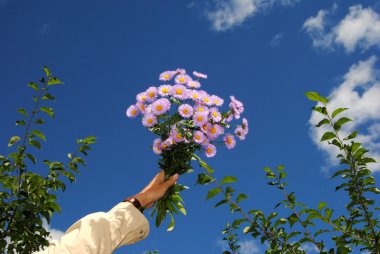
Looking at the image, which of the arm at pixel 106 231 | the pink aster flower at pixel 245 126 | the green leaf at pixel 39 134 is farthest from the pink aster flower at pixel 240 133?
the green leaf at pixel 39 134

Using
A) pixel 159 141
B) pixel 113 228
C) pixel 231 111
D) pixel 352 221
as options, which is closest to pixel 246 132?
pixel 231 111

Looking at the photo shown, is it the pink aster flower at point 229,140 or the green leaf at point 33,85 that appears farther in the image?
the green leaf at point 33,85

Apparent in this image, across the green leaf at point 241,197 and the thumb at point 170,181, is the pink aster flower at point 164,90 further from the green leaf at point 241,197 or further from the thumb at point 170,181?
the green leaf at point 241,197

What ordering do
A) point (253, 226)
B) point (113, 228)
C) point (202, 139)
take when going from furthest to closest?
1. point (253, 226)
2. point (202, 139)
3. point (113, 228)

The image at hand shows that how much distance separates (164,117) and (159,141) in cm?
16

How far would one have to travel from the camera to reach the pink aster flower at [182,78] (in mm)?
2932

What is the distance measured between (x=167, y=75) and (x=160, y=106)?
12.0 inches

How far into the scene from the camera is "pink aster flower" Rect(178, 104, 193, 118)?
277 cm

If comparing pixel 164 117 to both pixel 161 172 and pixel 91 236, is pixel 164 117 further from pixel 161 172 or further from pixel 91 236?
pixel 91 236

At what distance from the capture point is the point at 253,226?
2969 mm

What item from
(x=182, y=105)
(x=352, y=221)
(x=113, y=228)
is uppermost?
(x=182, y=105)

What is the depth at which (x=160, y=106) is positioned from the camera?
2.80 meters

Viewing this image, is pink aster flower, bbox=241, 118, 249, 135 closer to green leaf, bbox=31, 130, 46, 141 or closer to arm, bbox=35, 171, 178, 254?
arm, bbox=35, 171, 178, 254

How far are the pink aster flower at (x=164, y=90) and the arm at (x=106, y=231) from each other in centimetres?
85
